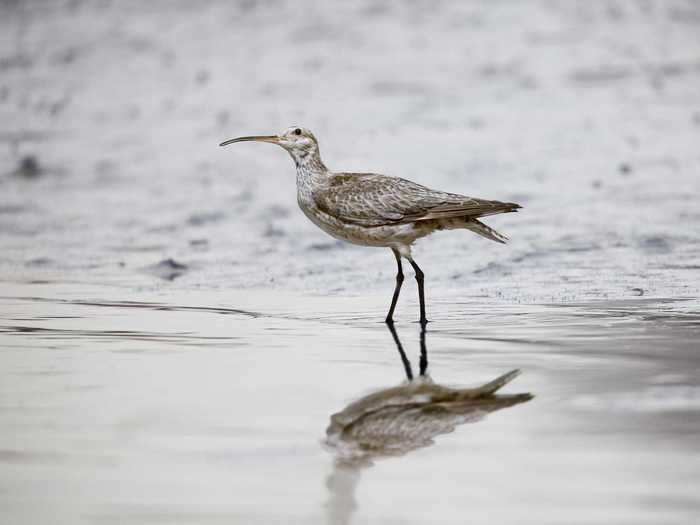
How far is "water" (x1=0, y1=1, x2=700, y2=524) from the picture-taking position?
518 cm

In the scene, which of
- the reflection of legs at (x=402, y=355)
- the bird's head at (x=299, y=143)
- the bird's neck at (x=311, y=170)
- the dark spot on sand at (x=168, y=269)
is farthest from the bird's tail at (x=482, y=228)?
the dark spot on sand at (x=168, y=269)

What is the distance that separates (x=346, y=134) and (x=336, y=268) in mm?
7037

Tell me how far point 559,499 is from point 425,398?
1694 millimetres

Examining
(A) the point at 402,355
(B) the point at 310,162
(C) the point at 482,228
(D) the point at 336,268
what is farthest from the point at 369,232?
(D) the point at 336,268

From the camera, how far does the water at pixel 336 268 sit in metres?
5.18

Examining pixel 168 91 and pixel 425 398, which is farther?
pixel 168 91

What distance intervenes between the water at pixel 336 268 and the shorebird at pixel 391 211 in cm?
52

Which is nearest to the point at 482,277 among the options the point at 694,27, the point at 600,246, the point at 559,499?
the point at 600,246

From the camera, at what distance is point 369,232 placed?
9.49 meters

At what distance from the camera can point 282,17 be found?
2452 cm

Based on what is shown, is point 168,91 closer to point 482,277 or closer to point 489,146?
point 489,146

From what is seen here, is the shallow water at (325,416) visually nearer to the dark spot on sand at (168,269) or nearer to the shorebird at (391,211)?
the shorebird at (391,211)

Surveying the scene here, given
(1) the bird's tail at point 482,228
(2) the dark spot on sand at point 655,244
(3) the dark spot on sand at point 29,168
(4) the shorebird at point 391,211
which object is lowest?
(2) the dark spot on sand at point 655,244

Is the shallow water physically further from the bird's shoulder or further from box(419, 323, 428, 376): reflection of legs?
the bird's shoulder
